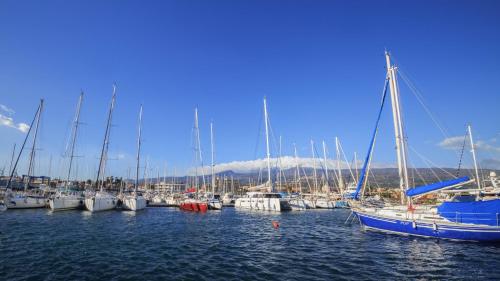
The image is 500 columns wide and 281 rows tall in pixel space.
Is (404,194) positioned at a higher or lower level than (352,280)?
higher

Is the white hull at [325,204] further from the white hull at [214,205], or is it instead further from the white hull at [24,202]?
the white hull at [24,202]

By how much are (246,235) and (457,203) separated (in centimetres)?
1990

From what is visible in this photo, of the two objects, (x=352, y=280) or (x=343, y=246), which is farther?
(x=343, y=246)

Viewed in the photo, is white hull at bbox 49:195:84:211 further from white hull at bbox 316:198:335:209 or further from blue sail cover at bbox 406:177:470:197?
white hull at bbox 316:198:335:209

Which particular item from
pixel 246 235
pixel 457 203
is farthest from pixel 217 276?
pixel 457 203

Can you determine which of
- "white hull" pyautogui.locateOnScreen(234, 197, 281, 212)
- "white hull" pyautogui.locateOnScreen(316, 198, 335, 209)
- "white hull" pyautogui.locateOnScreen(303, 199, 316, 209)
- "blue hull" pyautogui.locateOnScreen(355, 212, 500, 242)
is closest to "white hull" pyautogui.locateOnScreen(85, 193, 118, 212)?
"white hull" pyautogui.locateOnScreen(234, 197, 281, 212)

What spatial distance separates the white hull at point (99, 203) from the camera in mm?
52181

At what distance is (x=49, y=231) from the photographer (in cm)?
2941

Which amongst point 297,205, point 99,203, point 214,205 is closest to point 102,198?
point 99,203

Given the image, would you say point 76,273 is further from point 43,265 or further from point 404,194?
point 404,194

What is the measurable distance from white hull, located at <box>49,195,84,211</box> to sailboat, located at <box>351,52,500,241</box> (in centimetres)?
5179

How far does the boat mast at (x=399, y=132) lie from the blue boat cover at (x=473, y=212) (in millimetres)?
4298

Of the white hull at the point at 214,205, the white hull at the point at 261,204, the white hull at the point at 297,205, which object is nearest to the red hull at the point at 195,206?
the white hull at the point at 214,205

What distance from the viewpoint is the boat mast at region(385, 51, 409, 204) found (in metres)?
29.4
